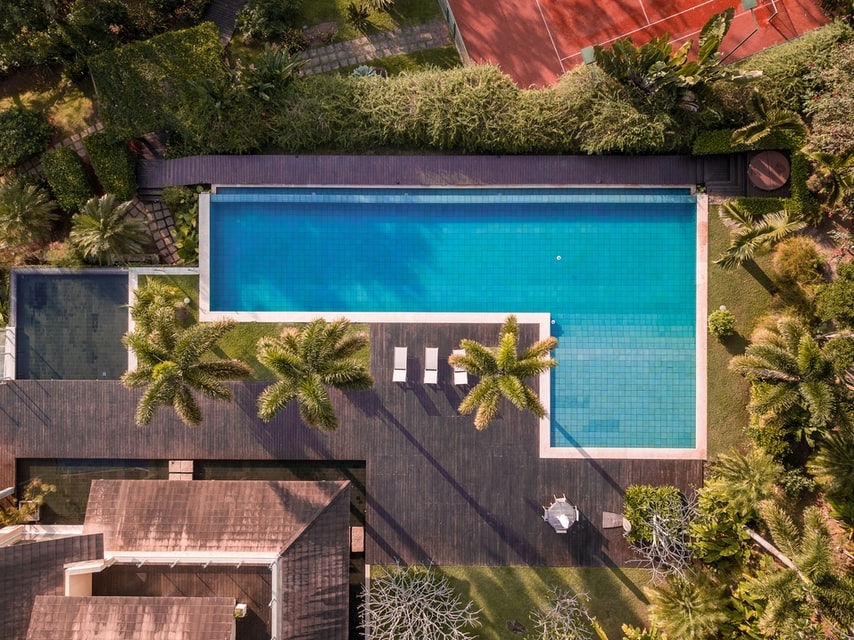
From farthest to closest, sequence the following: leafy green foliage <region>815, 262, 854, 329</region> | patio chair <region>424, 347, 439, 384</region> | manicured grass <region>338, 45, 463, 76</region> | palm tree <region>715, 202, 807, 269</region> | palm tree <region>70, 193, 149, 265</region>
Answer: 1. manicured grass <region>338, 45, 463, 76</region>
2. patio chair <region>424, 347, 439, 384</region>
3. palm tree <region>70, 193, 149, 265</region>
4. palm tree <region>715, 202, 807, 269</region>
5. leafy green foliage <region>815, 262, 854, 329</region>

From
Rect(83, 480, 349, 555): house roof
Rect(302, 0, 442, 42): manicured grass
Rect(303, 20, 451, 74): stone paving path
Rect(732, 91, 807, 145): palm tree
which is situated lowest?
Rect(83, 480, 349, 555): house roof

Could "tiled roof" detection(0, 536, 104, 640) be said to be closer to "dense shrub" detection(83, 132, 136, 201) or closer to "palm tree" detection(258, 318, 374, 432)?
"palm tree" detection(258, 318, 374, 432)

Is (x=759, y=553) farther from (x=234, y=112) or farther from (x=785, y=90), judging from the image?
(x=234, y=112)

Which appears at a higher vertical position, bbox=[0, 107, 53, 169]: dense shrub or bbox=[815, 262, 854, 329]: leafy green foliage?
bbox=[0, 107, 53, 169]: dense shrub

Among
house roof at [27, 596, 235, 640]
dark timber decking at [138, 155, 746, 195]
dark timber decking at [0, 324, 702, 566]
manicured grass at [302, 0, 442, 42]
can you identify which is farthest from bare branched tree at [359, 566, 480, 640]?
manicured grass at [302, 0, 442, 42]

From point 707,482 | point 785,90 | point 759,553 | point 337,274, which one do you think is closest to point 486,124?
point 337,274

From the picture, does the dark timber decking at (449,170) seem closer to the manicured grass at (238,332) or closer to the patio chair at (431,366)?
the manicured grass at (238,332)
